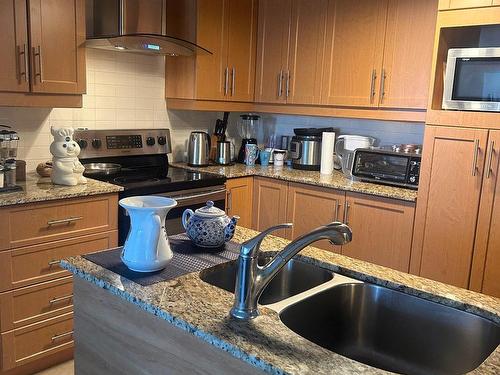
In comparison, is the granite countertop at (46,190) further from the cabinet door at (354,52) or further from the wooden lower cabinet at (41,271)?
the cabinet door at (354,52)

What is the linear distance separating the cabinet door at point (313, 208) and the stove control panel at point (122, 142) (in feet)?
3.42

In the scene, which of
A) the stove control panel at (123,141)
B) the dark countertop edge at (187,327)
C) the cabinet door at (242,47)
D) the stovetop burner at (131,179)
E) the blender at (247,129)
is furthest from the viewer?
the blender at (247,129)

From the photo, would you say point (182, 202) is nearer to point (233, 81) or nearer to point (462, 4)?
point (233, 81)

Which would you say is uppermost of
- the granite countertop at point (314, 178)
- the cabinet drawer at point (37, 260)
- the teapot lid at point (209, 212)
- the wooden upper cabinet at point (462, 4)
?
the wooden upper cabinet at point (462, 4)

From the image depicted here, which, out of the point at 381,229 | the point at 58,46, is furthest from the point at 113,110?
the point at 381,229

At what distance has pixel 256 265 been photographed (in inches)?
44.6

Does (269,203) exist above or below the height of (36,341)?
above

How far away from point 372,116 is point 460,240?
0.99 meters

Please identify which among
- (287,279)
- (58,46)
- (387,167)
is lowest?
(287,279)

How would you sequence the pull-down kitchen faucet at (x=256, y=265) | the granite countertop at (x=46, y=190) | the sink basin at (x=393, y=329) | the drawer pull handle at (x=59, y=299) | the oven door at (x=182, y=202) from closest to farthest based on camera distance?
1. the pull-down kitchen faucet at (x=256, y=265)
2. the sink basin at (x=393, y=329)
3. the granite countertop at (x=46, y=190)
4. the drawer pull handle at (x=59, y=299)
5. the oven door at (x=182, y=202)

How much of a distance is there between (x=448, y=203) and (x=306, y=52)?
1509 mm

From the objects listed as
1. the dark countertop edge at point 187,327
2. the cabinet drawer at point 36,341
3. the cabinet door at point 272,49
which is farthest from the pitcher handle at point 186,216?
the cabinet door at point 272,49

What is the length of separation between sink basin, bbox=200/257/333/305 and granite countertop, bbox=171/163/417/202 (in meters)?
1.45

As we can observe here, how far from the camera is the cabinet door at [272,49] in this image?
3.65 meters
